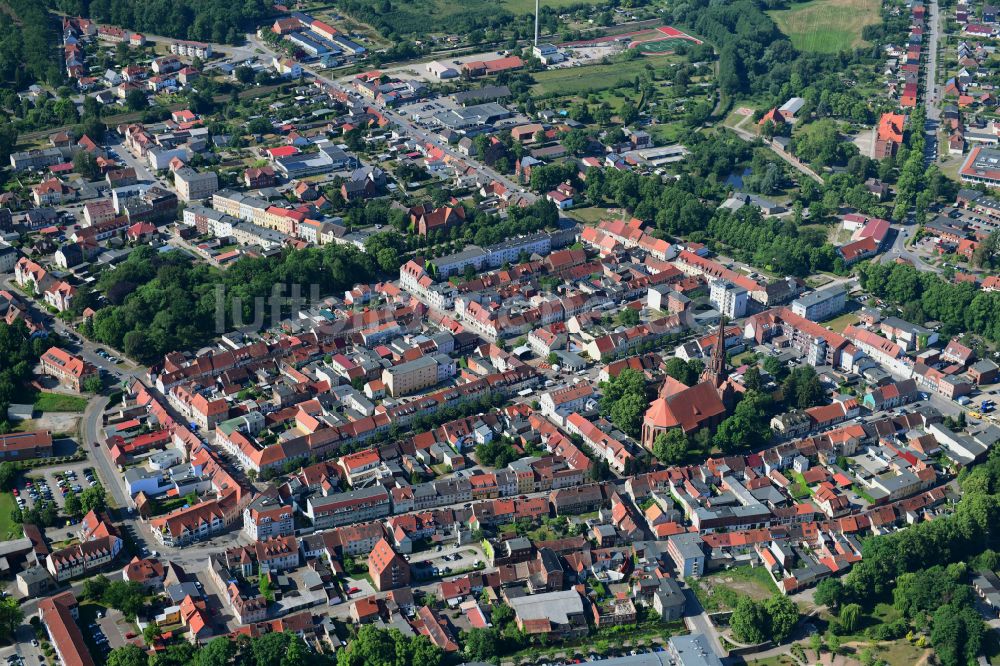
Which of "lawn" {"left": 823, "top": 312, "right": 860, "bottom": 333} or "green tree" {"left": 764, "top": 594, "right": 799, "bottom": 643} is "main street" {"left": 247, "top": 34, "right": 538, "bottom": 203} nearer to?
"lawn" {"left": 823, "top": 312, "right": 860, "bottom": 333}

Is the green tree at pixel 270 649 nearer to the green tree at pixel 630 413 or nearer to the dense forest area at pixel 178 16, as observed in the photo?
the green tree at pixel 630 413

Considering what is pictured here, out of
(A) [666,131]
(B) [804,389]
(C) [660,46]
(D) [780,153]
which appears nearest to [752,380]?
(B) [804,389]

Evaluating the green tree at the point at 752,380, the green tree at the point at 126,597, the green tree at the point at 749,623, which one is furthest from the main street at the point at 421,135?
the green tree at the point at 126,597

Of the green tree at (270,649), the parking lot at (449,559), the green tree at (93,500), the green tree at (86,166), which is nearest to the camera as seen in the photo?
the green tree at (270,649)


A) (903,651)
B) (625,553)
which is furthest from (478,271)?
(903,651)

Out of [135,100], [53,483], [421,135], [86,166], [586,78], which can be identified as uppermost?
[135,100]

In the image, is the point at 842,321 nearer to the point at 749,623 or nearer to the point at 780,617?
the point at 780,617

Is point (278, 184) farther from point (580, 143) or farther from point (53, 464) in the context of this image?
point (53, 464)
